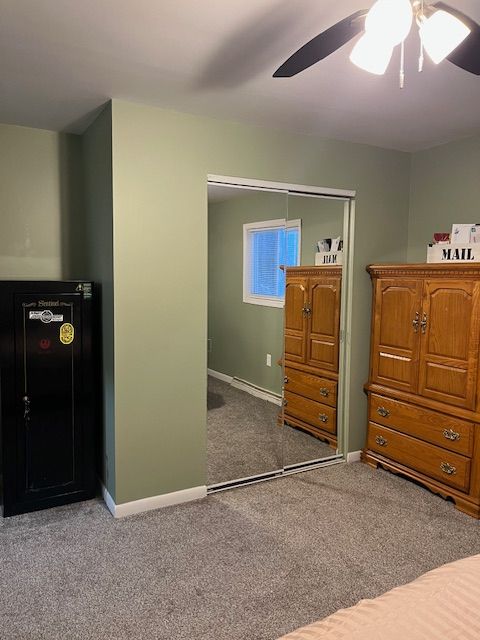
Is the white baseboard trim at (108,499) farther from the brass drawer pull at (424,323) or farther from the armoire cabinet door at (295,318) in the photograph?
the brass drawer pull at (424,323)

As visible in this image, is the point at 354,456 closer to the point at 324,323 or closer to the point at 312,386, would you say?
the point at 312,386

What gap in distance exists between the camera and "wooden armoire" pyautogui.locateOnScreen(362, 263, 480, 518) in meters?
3.01

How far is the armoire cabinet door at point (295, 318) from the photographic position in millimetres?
3500

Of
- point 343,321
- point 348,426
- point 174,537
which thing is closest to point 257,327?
point 343,321

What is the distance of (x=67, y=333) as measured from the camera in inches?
117

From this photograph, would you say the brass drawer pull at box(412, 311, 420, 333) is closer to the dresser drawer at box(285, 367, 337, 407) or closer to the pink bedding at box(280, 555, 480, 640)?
the dresser drawer at box(285, 367, 337, 407)

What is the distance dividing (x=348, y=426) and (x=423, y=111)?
89.5 inches

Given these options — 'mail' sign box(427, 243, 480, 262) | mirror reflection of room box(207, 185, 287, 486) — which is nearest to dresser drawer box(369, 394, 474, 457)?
mirror reflection of room box(207, 185, 287, 486)

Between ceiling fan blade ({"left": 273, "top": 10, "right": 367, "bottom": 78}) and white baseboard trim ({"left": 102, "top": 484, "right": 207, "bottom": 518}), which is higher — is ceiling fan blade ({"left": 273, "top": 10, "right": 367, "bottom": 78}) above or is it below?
above

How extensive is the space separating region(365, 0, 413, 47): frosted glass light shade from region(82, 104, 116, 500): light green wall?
174cm

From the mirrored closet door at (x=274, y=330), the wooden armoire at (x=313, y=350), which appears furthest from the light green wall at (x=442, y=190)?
the wooden armoire at (x=313, y=350)

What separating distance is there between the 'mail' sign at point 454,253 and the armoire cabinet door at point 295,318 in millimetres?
902

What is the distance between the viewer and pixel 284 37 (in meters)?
1.93

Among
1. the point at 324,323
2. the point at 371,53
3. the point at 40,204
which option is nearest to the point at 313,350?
the point at 324,323
